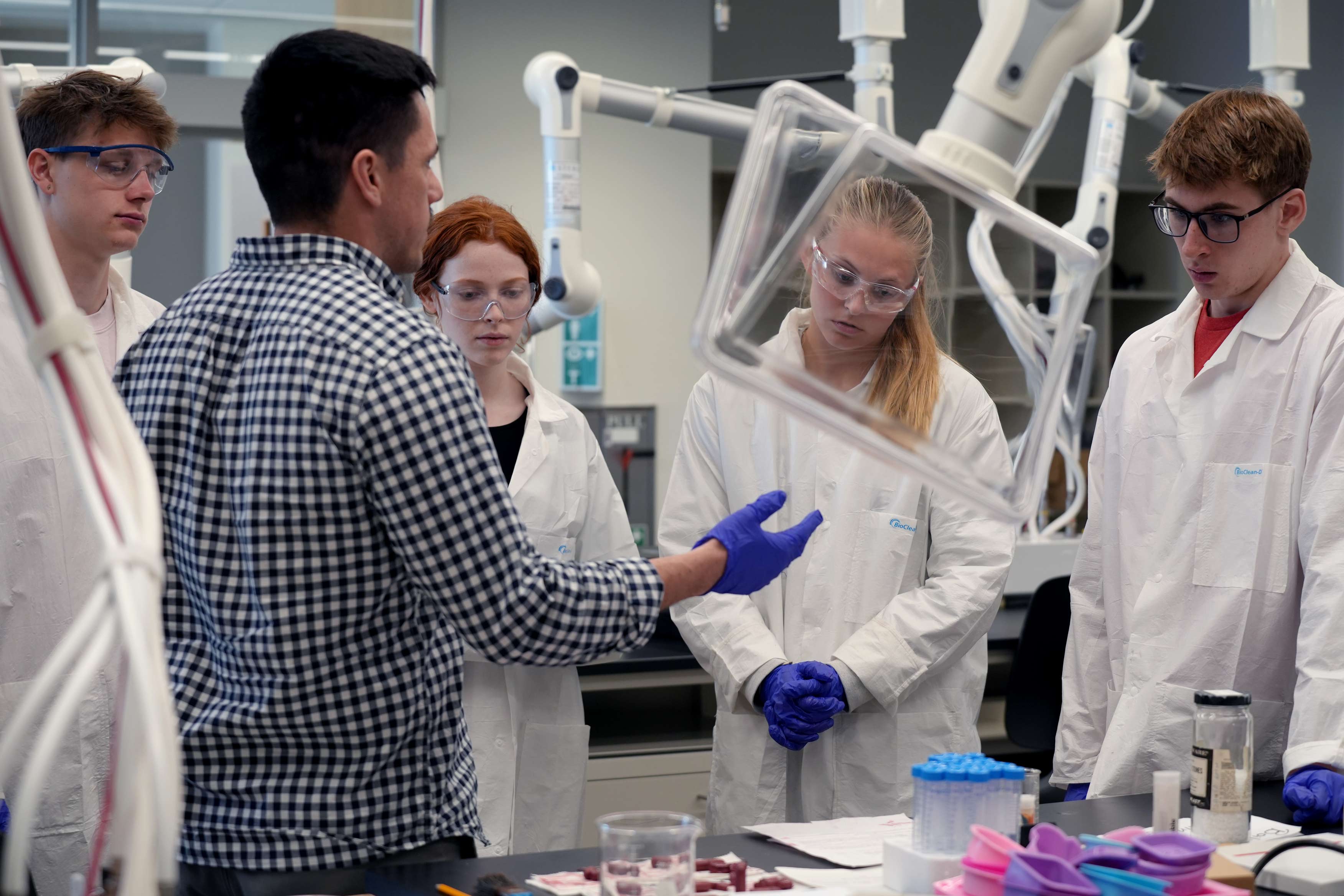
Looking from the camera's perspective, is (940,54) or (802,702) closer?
(802,702)

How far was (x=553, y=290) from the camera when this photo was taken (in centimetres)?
291

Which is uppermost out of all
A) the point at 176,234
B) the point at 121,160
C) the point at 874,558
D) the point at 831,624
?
the point at 176,234

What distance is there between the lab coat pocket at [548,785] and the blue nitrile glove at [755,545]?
0.91 m

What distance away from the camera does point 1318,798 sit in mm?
1552

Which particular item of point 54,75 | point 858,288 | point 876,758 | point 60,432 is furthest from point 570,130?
point 858,288

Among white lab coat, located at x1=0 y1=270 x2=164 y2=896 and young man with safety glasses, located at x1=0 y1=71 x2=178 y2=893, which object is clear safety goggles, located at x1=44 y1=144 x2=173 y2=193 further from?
white lab coat, located at x1=0 y1=270 x2=164 y2=896

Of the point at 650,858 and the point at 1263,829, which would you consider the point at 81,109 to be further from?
the point at 1263,829

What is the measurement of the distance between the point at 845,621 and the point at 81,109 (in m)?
1.54

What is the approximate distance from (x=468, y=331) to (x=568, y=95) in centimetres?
98

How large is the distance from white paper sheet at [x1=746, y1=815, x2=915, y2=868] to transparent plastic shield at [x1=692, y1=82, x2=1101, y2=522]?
45 cm

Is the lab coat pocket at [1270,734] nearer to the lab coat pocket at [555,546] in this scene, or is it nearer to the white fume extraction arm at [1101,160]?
the white fume extraction arm at [1101,160]

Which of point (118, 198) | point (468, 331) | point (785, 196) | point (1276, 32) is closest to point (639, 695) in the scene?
point (468, 331)

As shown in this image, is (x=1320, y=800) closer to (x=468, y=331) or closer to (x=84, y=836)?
(x=468, y=331)

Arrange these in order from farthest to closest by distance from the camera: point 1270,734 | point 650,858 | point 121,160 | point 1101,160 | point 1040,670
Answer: point 1101,160
point 1040,670
point 121,160
point 1270,734
point 650,858
